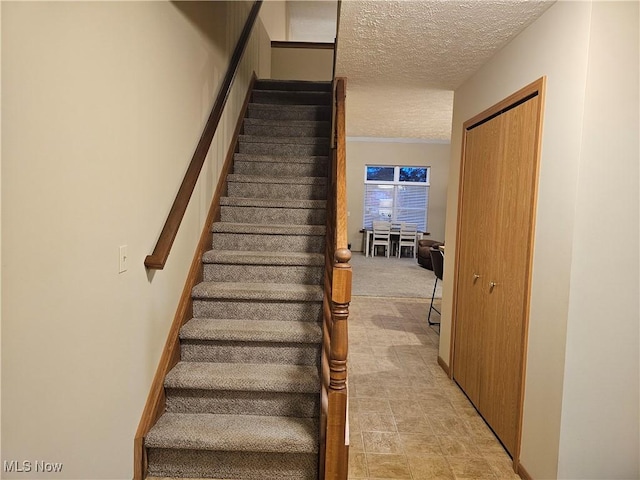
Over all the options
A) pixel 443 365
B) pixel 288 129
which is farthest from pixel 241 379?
pixel 288 129

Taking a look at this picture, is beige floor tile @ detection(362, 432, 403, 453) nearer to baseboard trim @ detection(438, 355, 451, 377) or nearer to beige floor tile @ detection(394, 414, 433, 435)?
beige floor tile @ detection(394, 414, 433, 435)

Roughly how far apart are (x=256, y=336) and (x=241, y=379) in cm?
26

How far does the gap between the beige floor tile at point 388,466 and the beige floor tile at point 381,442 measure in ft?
0.17

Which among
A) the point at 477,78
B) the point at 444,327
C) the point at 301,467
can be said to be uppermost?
the point at 477,78

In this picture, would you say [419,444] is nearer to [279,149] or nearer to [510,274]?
[510,274]

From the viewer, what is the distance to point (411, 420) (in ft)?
9.01

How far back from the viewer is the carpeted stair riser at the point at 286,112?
14.5ft

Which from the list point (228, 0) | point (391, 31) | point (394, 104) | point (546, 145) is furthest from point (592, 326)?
point (228, 0)

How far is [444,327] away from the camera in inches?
144

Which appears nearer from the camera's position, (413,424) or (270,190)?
(413,424)

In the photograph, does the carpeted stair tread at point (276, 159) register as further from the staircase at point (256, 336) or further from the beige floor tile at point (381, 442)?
the beige floor tile at point (381, 442)

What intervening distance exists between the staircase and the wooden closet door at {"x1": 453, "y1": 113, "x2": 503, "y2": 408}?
106 cm

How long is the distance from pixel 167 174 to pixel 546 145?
1861 mm

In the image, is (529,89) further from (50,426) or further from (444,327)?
(50,426)
